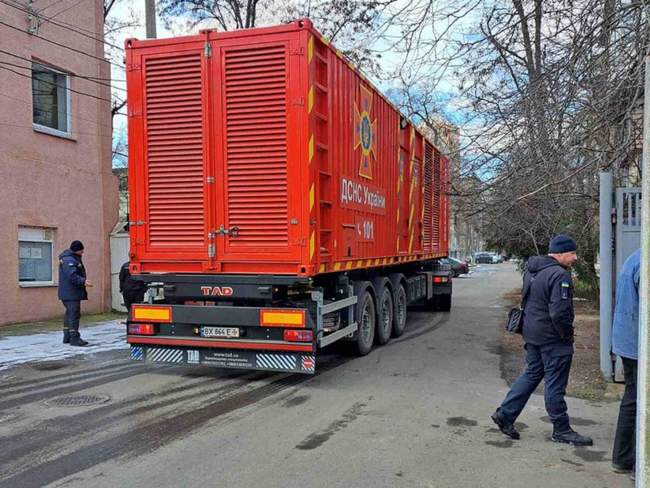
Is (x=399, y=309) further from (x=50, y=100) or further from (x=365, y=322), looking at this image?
(x=50, y=100)

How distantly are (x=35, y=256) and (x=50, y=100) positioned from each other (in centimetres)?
354

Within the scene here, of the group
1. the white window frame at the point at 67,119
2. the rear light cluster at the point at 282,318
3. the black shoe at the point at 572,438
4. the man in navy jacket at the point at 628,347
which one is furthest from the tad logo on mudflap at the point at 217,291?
the white window frame at the point at 67,119

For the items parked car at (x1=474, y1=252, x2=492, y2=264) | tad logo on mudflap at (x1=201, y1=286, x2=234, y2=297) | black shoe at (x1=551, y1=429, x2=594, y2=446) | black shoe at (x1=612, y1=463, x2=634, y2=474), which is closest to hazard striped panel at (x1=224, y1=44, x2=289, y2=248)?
tad logo on mudflap at (x1=201, y1=286, x2=234, y2=297)

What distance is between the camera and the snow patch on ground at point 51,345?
9.05 m

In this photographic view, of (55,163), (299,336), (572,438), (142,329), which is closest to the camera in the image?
(572,438)

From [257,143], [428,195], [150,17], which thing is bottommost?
[428,195]

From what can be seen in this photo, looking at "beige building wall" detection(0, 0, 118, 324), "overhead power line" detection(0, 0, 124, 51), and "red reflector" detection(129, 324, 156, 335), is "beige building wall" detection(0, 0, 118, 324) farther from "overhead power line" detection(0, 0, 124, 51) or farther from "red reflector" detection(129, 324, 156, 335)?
"red reflector" detection(129, 324, 156, 335)

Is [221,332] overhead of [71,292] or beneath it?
beneath

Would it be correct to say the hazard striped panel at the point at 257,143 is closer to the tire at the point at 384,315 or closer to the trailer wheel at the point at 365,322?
the trailer wheel at the point at 365,322

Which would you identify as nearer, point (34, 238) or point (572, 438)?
point (572, 438)

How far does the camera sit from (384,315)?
33.3ft

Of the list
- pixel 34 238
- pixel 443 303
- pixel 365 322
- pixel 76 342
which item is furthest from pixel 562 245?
pixel 34 238

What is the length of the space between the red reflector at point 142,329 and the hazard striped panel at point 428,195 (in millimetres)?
7396

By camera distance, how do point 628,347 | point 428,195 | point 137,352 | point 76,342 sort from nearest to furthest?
point 628,347
point 137,352
point 76,342
point 428,195
